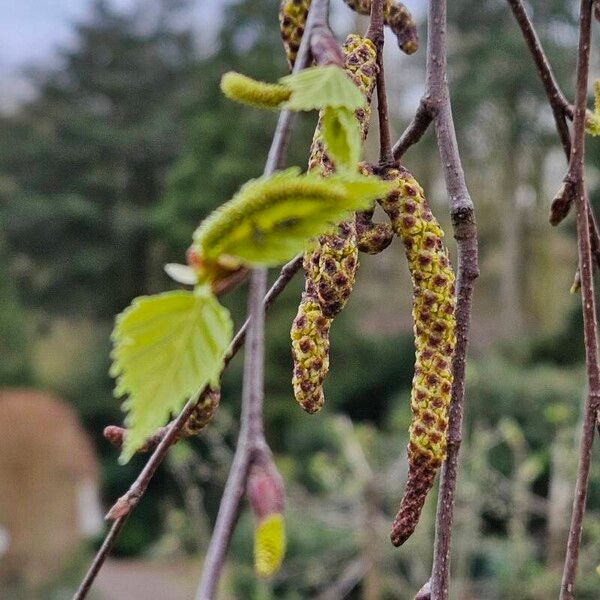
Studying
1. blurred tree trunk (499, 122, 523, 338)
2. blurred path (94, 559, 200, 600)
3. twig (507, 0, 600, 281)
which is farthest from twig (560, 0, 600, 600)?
blurred tree trunk (499, 122, 523, 338)

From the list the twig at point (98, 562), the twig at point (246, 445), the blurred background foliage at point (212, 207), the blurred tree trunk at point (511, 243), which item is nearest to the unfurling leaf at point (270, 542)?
the twig at point (246, 445)

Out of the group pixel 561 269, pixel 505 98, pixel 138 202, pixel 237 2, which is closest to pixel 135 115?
pixel 138 202

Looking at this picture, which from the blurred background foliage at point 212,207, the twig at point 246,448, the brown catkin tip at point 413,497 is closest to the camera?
the twig at point 246,448

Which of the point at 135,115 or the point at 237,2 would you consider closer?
the point at 237,2

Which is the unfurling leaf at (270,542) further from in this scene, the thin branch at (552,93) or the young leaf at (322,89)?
the thin branch at (552,93)

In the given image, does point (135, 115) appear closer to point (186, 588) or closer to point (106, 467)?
point (106, 467)

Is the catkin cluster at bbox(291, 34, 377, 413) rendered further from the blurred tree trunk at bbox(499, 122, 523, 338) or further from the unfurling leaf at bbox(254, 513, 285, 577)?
the blurred tree trunk at bbox(499, 122, 523, 338)
